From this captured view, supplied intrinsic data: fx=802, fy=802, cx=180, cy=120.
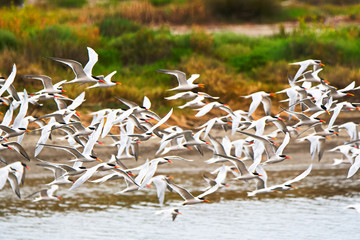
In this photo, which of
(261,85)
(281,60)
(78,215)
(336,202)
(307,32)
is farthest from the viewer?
(307,32)

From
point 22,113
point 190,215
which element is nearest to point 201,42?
point 190,215

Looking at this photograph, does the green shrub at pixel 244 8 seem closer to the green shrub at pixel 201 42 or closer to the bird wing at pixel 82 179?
the green shrub at pixel 201 42

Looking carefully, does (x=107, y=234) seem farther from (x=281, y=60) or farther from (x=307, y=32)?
(x=307, y=32)

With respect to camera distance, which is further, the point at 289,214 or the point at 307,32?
the point at 307,32

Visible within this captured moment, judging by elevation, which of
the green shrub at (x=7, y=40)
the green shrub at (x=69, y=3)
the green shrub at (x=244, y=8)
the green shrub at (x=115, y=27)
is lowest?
the green shrub at (x=244, y=8)

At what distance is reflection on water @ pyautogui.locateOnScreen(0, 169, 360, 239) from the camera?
1738 cm

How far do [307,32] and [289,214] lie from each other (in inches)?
564

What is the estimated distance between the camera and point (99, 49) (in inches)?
1064

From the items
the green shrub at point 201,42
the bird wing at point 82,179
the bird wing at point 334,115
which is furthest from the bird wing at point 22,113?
the green shrub at point 201,42

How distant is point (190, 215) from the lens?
19.2 metres

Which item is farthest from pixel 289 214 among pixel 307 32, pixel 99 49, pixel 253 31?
pixel 253 31

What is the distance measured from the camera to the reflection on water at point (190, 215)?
1738cm

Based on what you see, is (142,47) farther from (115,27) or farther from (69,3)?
(69,3)

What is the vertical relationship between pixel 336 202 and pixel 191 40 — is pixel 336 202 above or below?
below
